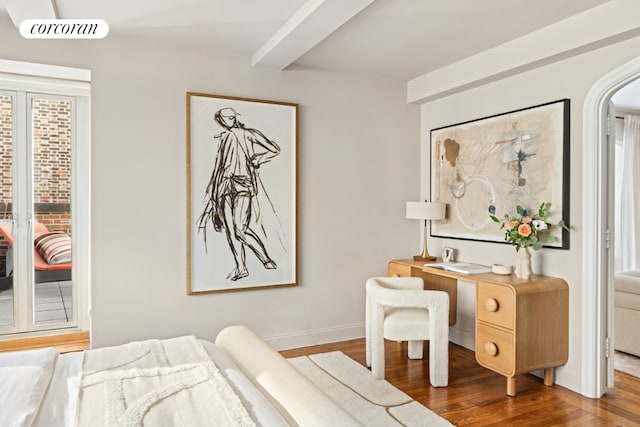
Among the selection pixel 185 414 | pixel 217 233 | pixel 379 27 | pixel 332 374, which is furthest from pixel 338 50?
pixel 185 414

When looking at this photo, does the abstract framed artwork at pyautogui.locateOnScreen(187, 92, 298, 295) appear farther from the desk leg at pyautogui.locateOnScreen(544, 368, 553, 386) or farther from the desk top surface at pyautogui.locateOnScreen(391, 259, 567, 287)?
the desk leg at pyautogui.locateOnScreen(544, 368, 553, 386)

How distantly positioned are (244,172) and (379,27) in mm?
1510

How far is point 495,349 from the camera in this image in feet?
9.89

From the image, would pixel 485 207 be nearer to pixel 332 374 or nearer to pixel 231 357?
pixel 332 374

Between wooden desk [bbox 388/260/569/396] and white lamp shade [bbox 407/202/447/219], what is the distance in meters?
0.86

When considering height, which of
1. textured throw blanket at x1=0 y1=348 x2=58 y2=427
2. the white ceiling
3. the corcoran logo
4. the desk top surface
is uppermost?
the white ceiling

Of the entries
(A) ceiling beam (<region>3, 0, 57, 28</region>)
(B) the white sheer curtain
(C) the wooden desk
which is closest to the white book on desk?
(C) the wooden desk

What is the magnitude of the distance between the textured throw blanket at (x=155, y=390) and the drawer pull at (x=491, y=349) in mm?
1985

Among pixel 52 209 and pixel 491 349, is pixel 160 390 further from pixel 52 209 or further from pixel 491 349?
pixel 52 209

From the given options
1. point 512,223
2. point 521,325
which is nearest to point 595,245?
point 512,223

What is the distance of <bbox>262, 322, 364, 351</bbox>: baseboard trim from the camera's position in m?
3.87

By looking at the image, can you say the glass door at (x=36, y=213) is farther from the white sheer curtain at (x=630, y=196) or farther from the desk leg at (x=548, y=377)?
the white sheer curtain at (x=630, y=196)

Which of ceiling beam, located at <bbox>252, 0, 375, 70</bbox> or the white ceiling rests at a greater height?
the white ceiling

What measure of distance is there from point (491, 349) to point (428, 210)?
1.34 metres
